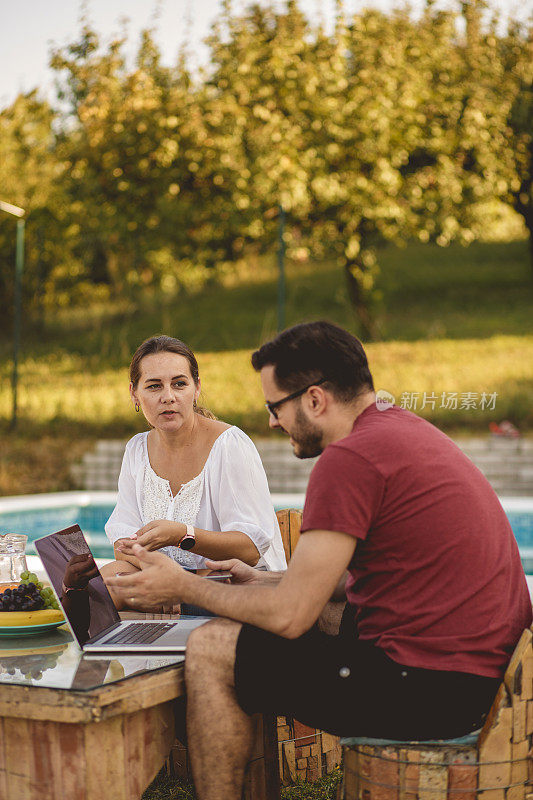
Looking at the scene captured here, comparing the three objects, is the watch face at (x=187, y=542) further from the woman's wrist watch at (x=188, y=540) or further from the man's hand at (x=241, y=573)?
the man's hand at (x=241, y=573)

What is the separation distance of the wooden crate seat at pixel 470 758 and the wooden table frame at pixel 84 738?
43cm

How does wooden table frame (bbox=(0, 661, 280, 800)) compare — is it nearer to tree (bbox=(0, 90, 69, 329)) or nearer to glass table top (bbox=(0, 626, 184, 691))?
glass table top (bbox=(0, 626, 184, 691))

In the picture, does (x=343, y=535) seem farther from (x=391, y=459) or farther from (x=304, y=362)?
(x=304, y=362)

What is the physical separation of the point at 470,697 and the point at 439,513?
37cm

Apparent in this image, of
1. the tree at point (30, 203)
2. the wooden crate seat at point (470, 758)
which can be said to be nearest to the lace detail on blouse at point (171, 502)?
the wooden crate seat at point (470, 758)

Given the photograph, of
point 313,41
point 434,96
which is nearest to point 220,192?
point 313,41

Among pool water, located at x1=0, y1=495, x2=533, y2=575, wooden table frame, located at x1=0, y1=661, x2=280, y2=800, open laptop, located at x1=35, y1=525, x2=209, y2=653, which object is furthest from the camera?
pool water, located at x1=0, y1=495, x2=533, y2=575

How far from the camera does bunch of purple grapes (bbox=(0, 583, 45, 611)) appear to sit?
2180 mm

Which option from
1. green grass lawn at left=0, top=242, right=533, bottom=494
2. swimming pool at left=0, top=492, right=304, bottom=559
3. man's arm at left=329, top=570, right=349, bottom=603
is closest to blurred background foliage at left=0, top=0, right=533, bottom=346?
green grass lawn at left=0, top=242, right=533, bottom=494

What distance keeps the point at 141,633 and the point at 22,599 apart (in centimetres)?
33

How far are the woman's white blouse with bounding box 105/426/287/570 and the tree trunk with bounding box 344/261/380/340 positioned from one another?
34.1 feet

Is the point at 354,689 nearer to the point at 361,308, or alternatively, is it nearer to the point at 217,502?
the point at 217,502

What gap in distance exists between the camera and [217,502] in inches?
113

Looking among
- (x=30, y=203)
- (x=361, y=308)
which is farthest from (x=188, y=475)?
(x=30, y=203)
